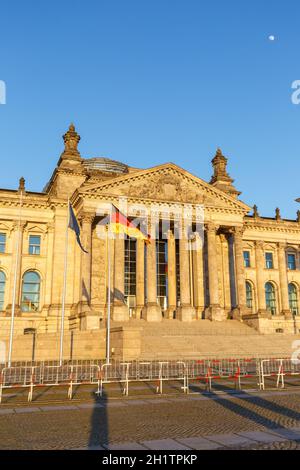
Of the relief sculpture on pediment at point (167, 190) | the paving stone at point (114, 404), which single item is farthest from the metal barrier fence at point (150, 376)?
the relief sculpture on pediment at point (167, 190)

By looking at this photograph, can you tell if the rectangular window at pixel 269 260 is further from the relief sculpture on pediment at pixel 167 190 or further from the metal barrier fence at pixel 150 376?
the metal barrier fence at pixel 150 376

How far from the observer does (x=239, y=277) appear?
51156 mm

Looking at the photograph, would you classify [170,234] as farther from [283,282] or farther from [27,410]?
[27,410]

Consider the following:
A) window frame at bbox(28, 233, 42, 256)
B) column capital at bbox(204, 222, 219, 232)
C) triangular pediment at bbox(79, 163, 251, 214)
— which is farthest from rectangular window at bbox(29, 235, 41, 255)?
column capital at bbox(204, 222, 219, 232)

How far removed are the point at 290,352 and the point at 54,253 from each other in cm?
2600

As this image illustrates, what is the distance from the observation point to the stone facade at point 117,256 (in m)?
46.0

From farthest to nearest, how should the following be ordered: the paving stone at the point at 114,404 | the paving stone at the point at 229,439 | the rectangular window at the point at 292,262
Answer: the rectangular window at the point at 292,262
the paving stone at the point at 114,404
the paving stone at the point at 229,439

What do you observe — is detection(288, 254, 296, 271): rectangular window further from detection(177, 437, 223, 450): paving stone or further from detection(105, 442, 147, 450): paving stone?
detection(105, 442, 147, 450): paving stone

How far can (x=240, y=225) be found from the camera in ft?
173

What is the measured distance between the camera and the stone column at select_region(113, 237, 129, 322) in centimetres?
4384

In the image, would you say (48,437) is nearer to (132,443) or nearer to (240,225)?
(132,443)

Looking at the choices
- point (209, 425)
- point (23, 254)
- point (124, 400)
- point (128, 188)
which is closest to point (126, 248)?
point (128, 188)

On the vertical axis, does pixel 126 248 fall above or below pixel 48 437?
above

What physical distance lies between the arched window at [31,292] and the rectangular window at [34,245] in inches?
A: 90.8
